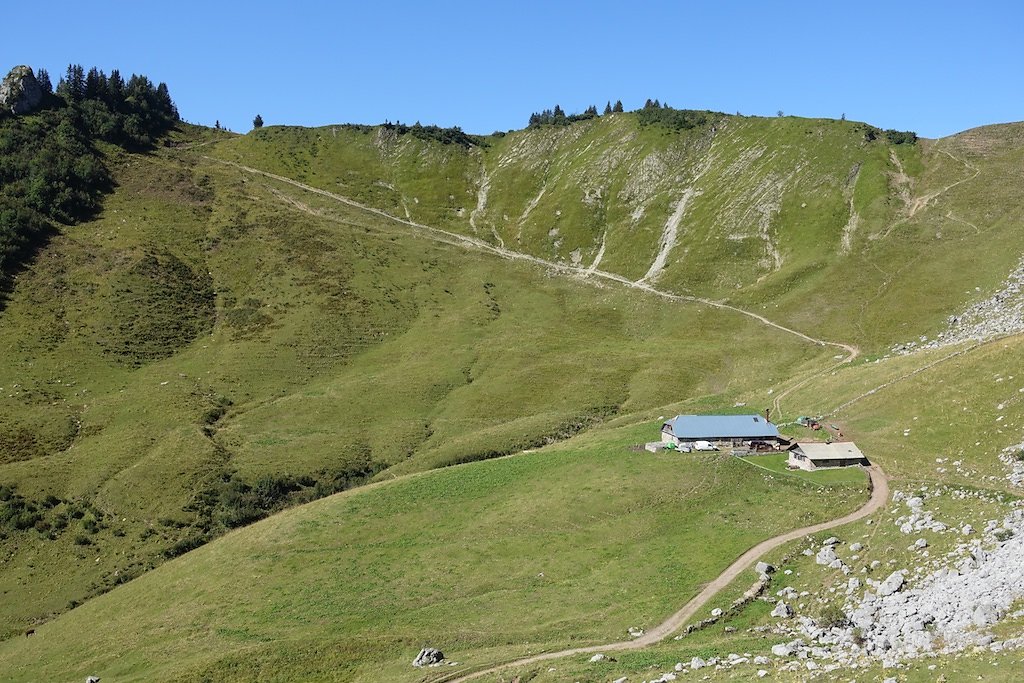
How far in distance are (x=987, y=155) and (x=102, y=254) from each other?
17578 centimetres

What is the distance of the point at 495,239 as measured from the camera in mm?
168250

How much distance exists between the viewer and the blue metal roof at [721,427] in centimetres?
6819

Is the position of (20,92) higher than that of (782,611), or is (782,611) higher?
(20,92)

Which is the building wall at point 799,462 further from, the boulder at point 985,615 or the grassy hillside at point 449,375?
the boulder at point 985,615

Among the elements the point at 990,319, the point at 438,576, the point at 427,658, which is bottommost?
the point at 427,658

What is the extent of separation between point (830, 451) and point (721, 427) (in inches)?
455

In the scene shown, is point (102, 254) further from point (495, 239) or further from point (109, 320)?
point (495, 239)

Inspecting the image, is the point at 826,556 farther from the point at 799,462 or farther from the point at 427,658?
the point at 427,658

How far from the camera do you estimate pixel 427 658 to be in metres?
42.8

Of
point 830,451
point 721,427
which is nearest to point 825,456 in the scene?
point 830,451

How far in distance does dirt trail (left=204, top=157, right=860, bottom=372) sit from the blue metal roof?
34.2 meters

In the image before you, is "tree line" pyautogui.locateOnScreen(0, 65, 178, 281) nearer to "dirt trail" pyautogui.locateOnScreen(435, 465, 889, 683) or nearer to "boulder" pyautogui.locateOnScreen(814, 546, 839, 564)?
"dirt trail" pyautogui.locateOnScreen(435, 465, 889, 683)

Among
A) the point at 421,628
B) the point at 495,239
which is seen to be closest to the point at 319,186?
the point at 495,239

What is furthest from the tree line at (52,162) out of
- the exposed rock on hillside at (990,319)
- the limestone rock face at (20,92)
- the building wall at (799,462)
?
the exposed rock on hillside at (990,319)
